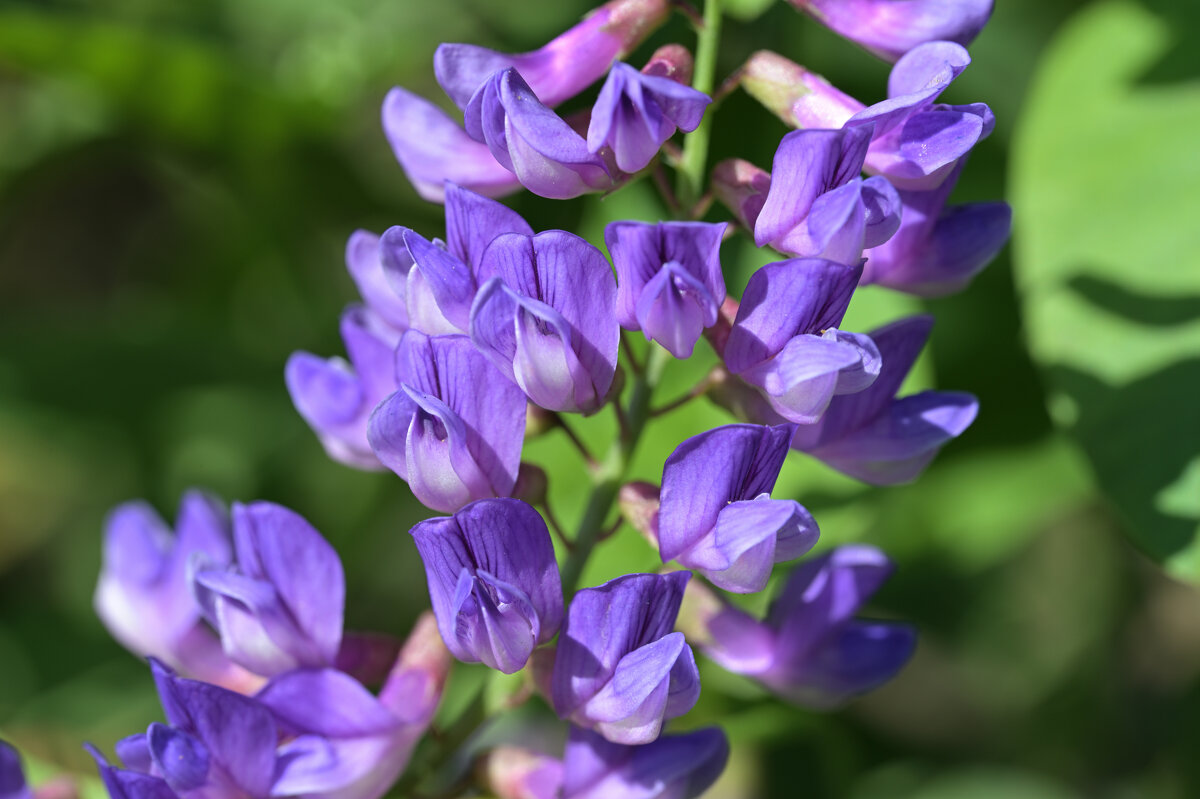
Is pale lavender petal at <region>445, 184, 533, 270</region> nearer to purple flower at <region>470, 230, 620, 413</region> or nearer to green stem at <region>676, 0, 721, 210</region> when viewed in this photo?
purple flower at <region>470, 230, 620, 413</region>

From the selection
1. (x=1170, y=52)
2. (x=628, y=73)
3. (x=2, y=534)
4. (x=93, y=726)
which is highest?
(x=628, y=73)

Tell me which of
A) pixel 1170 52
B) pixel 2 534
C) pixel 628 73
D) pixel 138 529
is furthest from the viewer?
pixel 2 534

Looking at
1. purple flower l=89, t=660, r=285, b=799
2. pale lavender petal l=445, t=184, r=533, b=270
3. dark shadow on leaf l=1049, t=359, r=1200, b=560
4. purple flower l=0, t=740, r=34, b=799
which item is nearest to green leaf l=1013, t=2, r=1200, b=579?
dark shadow on leaf l=1049, t=359, r=1200, b=560

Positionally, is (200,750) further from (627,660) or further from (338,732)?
(627,660)

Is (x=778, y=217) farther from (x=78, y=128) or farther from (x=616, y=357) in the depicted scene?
(x=78, y=128)

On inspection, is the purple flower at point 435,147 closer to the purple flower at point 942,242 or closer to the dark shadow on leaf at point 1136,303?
the purple flower at point 942,242

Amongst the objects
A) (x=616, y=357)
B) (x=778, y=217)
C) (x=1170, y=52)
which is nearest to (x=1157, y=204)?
(x=1170, y=52)
